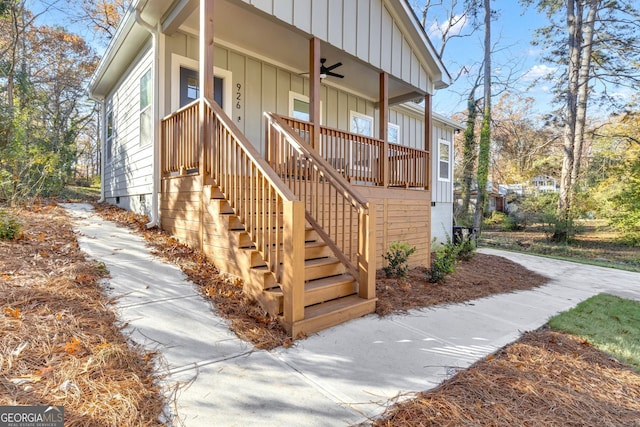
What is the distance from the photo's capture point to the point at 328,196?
172 inches

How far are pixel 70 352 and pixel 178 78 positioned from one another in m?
4.92

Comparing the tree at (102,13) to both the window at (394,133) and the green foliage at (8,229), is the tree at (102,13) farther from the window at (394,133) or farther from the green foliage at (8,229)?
the green foliage at (8,229)

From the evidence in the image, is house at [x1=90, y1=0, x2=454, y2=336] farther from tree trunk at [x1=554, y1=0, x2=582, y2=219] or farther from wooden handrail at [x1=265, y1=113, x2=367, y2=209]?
tree trunk at [x1=554, y1=0, x2=582, y2=219]

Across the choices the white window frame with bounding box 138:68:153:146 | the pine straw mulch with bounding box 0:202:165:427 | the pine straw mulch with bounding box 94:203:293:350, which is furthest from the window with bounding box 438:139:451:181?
the pine straw mulch with bounding box 0:202:165:427

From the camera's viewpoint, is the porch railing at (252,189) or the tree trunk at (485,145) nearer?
the porch railing at (252,189)

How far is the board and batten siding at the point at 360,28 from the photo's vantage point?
193 inches

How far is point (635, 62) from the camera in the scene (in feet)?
43.1

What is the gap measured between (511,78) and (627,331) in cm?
1601

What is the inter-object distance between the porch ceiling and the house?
4 cm

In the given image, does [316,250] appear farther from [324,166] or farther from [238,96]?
[238,96]

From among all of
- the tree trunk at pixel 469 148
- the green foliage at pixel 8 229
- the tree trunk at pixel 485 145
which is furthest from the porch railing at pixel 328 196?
the tree trunk at pixel 469 148

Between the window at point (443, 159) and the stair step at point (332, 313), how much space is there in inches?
337

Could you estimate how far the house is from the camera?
11.2 feet

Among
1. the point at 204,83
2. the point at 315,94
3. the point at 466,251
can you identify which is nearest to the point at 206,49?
the point at 204,83
